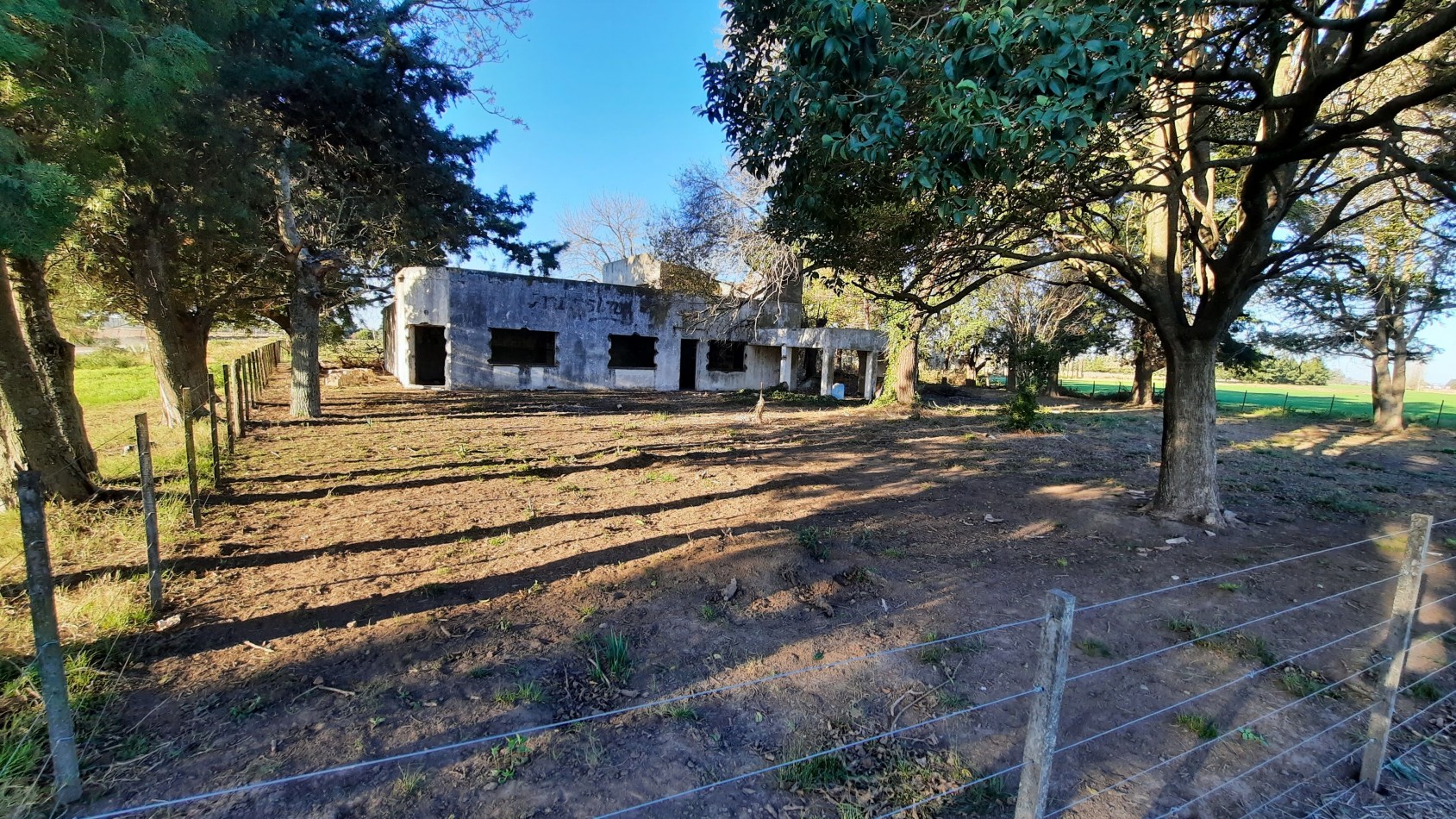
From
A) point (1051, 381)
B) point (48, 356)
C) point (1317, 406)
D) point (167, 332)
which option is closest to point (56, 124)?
point (48, 356)

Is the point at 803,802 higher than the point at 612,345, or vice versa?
the point at 612,345

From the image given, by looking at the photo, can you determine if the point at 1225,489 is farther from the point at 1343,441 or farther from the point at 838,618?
→ the point at 1343,441

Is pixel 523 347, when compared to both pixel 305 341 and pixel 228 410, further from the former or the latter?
pixel 228 410

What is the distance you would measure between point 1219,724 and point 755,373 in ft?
77.7

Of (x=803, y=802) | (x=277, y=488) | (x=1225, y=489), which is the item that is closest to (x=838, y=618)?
(x=803, y=802)

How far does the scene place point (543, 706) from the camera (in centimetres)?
326

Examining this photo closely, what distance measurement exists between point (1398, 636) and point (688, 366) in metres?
24.7

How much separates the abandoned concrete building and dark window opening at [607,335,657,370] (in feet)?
0.15

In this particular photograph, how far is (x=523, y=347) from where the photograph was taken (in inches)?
946

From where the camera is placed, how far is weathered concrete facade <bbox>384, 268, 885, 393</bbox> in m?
20.0

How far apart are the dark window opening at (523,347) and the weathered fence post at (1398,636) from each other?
2199 centimetres

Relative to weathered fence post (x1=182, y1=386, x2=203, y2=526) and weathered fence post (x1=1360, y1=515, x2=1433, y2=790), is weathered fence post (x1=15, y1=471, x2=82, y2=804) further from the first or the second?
weathered fence post (x1=1360, y1=515, x2=1433, y2=790)

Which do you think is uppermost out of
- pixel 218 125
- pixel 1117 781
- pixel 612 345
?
pixel 218 125

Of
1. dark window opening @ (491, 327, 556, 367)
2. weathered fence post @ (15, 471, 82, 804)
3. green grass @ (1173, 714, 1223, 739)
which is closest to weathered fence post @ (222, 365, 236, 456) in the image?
weathered fence post @ (15, 471, 82, 804)
